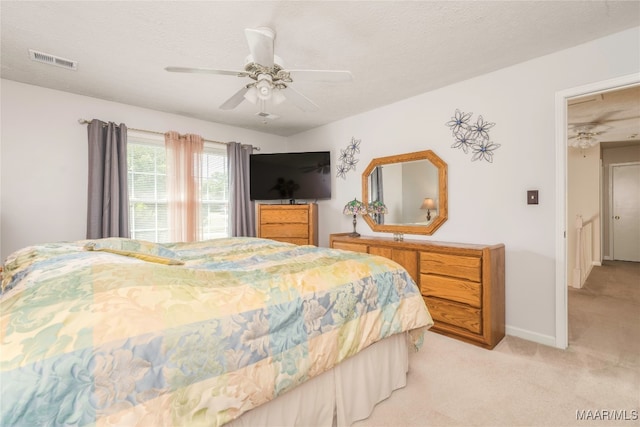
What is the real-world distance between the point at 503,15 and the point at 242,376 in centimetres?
265

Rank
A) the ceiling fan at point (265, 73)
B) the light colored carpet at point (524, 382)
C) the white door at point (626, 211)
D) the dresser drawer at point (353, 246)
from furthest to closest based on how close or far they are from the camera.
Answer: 1. the white door at point (626, 211)
2. the dresser drawer at point (353, 246)
3. the ceiling fan at point (265, 73)
4. the light colored carpet at point (524, 382)

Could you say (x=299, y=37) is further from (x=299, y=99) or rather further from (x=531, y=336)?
(x=531, y=336)

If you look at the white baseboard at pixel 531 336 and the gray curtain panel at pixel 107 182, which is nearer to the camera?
the white baseboard at pixel 531 336

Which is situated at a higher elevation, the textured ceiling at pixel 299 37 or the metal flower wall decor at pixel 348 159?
the textured ceiling at pixel 299 37

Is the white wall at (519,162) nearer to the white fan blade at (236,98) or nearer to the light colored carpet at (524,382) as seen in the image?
the light colored carpet at (524,382)

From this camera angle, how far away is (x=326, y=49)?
2357 millimetres

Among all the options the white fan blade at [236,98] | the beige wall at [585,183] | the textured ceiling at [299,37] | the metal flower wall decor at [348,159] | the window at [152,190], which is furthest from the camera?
the beige wall at [585,183]

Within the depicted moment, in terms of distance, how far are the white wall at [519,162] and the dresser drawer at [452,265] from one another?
0.50 metres

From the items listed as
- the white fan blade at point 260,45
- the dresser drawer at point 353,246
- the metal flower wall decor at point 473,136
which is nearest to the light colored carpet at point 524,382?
the dresser drawer at point 353,246

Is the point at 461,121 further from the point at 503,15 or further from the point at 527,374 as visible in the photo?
the point at 527,374

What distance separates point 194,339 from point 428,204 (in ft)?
9.59

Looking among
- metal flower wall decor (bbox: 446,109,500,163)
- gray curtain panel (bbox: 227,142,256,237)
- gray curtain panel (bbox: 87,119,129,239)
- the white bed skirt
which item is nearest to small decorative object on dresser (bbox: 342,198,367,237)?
metal flower wall decor (bbox: 446,109,500,163)

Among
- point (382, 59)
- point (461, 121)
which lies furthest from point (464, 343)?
point (382, 59)

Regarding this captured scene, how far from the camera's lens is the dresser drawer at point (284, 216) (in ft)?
13.6
